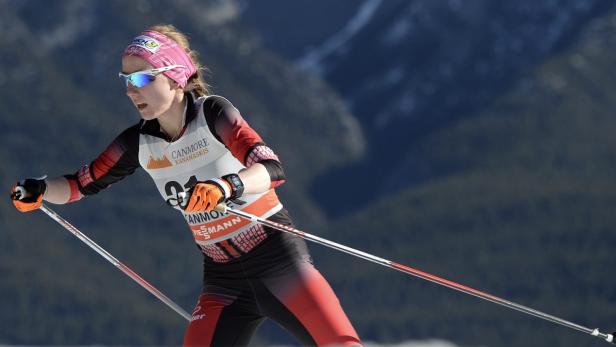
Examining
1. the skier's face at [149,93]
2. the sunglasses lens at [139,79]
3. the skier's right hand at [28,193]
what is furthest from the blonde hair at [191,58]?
the skier's right hand at [28,193]

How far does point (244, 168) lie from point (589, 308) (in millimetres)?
175806

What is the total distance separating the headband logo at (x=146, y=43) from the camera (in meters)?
9.04

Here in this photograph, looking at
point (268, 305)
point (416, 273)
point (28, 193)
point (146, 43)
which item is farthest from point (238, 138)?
point (28, 193)

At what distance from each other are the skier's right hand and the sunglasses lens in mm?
1302

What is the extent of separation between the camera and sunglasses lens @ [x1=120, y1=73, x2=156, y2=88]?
29.1 ft

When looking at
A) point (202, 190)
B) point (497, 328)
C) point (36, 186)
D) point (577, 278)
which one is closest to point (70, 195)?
point (36, 186)

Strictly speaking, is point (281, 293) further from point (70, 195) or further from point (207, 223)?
point (70, 195)

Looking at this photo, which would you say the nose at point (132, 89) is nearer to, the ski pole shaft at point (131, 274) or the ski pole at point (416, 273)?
the ski pole at point (416, 273)

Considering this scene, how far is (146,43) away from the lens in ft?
29.7

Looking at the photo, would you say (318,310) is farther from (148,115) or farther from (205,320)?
(148,115)

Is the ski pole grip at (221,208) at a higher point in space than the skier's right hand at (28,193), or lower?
lower

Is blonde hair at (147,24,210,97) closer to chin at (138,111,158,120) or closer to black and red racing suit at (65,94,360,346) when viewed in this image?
black and red racing suit at (65,94,360,346)

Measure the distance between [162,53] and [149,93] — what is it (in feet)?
0.94

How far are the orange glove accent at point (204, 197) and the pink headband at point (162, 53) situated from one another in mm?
993
